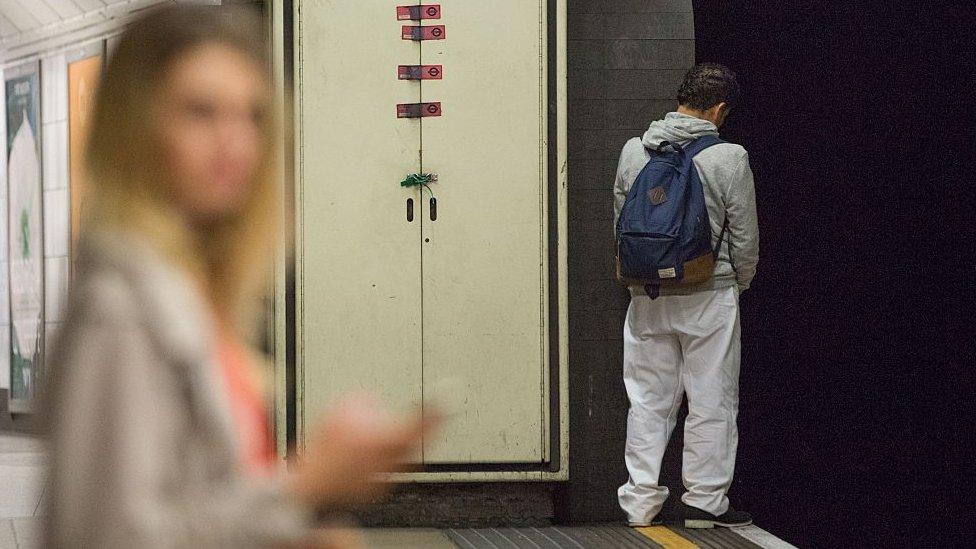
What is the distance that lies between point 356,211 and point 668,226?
1.26m

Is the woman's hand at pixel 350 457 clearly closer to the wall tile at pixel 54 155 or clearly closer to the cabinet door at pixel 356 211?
the cabinet door at pixel 356 211

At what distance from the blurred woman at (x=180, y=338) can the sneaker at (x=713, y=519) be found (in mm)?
4345

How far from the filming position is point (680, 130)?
5332 mm

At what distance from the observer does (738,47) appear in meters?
5.71

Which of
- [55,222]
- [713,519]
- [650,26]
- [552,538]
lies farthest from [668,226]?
[55,222]

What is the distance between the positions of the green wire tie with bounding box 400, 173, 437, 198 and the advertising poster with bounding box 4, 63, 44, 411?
6.37 meters

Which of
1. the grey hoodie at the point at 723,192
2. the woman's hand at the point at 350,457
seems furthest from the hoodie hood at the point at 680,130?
the woman's hand at the point at 350,457

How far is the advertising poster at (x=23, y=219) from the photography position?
11.1m

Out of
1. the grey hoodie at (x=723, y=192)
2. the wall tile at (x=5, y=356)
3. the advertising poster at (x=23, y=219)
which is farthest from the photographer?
the wall tile at (x=5, y=356)

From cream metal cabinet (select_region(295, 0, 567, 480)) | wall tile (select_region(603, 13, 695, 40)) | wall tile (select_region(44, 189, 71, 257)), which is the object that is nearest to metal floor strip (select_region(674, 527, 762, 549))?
cream metal cabinet (select_region(295, 0, 567, 480))

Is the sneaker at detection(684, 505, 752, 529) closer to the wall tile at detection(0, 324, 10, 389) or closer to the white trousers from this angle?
the white trousers

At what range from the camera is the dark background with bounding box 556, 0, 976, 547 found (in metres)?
4.15

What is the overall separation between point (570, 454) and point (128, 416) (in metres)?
4.86

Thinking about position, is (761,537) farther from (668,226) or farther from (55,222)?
(55,222)
